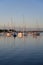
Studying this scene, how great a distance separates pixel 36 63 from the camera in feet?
56.0

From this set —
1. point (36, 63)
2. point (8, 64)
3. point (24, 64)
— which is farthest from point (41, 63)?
point (8, 64)

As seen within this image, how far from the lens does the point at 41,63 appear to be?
17047 millimetres

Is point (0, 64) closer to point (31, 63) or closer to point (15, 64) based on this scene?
point (15, 64)

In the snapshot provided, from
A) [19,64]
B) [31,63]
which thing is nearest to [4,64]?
[19,64]

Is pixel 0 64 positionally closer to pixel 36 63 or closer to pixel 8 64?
pixel 8 64

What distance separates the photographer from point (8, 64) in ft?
54.3

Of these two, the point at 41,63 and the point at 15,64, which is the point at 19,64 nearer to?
the point at 15,64

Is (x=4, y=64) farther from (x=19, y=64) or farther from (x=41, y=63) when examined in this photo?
(x=41, y=63)

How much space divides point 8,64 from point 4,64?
0.38 metres

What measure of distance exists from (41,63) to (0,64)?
404 centimetres

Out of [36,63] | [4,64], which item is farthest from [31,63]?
[4,64]

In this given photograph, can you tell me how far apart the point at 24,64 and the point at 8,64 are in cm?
155

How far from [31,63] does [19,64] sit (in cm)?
130

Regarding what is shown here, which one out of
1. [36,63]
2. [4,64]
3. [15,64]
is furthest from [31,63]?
[4,64]
